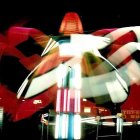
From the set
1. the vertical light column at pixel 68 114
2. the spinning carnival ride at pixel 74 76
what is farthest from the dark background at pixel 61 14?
the vertical light column at pixel 68 114

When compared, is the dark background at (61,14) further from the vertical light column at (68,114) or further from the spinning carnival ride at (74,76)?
the vertical light column at (68,114)

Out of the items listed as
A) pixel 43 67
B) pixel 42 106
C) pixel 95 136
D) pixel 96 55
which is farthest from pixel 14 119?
pixel 96 55

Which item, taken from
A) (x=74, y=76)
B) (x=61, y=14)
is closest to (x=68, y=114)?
(x=74, y=76)

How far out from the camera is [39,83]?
18.7 ft

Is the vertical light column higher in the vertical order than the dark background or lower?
lower

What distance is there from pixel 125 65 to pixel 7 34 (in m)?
2.17

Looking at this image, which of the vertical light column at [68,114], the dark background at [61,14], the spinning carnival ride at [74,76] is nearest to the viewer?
the vertical light column at [68,114]

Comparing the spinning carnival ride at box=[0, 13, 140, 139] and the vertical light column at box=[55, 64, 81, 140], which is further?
the spinning carnival ride at box=[0, 13, 140, 139]

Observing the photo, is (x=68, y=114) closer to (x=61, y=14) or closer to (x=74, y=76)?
(x=74, y=76)

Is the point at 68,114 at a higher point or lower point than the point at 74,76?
lower

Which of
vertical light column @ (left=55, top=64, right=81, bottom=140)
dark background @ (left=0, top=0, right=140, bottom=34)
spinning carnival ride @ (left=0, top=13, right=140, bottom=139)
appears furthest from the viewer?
dark background @ (left=0, top=0, right=140, bottom=34)

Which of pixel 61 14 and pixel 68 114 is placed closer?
pixel 68 114

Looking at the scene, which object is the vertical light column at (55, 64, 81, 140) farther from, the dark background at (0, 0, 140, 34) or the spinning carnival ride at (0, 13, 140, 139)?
the dark background at (0, 0, 140, 34)

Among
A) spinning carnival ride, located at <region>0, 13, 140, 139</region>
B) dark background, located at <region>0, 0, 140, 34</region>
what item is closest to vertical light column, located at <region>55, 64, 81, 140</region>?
spinning carnival ride, located at <region>0, 13, 140, 139</region>
